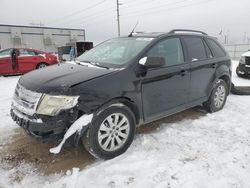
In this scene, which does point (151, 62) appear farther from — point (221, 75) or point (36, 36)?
point (36, 36)

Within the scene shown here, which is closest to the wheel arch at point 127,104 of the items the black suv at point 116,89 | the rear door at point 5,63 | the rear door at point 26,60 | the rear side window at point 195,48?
the black suv at point 116,89

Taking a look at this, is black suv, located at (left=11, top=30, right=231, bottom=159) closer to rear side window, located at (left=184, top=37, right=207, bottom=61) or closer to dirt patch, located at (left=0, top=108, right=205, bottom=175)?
rear side window, located at (left=184, top=37, right=207, bottom=61)

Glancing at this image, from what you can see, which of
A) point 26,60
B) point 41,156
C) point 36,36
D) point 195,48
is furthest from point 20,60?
point 36,36

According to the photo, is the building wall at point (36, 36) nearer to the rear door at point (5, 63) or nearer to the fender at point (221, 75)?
the rear door at point (5, 63)

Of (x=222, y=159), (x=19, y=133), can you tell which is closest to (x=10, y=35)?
(x=19, y=133)

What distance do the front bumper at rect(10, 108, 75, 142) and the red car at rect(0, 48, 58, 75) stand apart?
8991mm

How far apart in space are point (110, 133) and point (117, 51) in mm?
1473

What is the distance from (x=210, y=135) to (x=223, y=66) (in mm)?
1847

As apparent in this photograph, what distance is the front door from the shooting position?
11.6ft

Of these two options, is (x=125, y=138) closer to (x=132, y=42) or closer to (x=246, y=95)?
(x=132, y=42)

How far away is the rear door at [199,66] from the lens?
429cm

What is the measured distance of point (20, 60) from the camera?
35.9ft

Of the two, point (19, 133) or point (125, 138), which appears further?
point (19, 133)

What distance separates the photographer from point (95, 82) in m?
2.96
